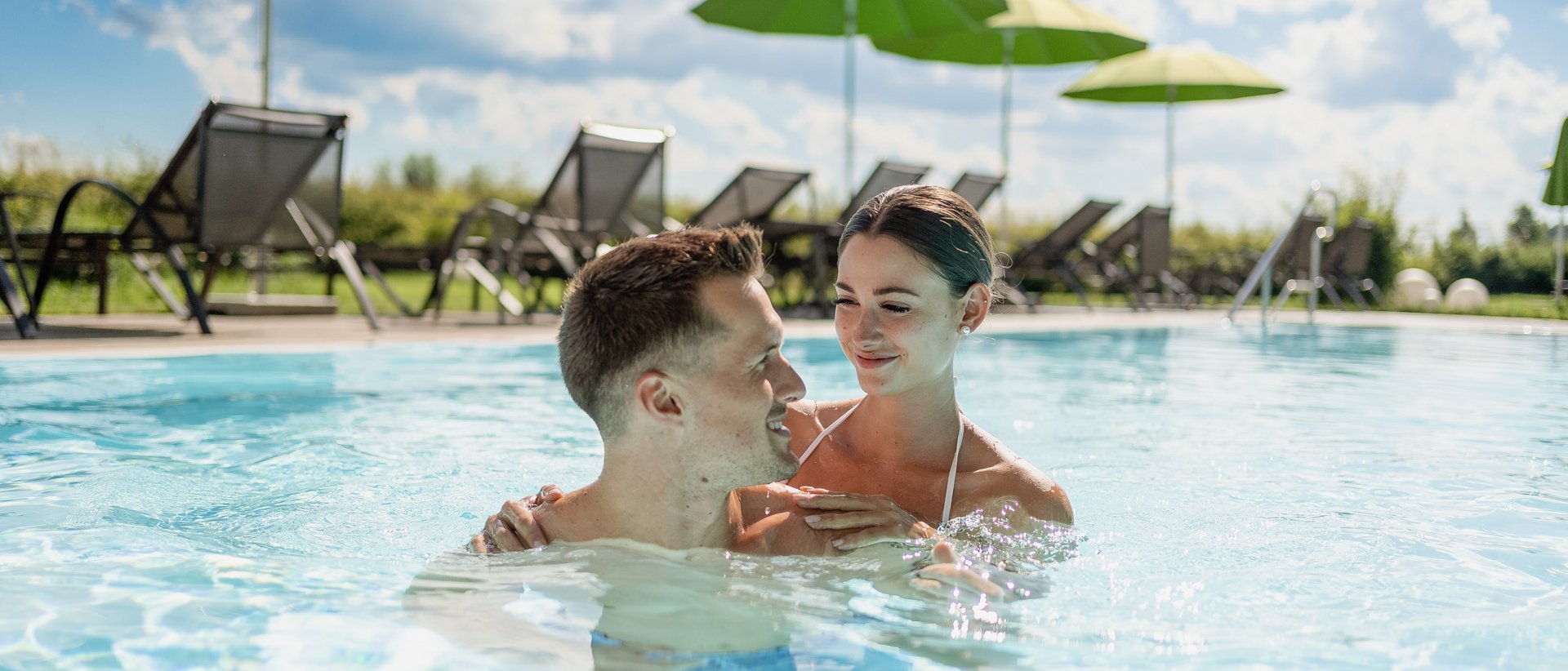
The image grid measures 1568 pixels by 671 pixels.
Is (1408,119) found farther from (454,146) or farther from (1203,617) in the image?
(1203,617)

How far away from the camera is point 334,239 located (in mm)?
8016

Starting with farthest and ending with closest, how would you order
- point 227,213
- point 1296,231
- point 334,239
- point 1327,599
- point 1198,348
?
point 1296,231 → point 1198,348 → point 334,239 → point 227,213 → point 1327,599

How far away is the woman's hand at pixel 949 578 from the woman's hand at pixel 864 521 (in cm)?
7

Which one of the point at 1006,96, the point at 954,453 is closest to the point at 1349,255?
the point at 1006,96

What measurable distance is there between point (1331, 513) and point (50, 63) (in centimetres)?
2276

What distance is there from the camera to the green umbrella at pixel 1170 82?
1596cm

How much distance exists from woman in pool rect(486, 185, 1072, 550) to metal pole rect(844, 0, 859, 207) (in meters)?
10.3

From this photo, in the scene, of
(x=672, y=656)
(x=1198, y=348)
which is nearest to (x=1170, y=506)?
(x=672, y=656)

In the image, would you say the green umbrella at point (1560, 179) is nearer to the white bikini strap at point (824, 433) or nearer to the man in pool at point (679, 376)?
the white bikini strap at point (824, 433)

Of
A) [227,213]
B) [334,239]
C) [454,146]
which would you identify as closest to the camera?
[227,213]

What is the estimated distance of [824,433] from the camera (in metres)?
2.65

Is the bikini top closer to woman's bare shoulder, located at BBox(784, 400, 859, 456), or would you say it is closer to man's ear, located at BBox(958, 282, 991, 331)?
woman's bare shoulder, located at BBox(784, 400, 859, 456)

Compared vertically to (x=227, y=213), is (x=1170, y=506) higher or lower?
lower

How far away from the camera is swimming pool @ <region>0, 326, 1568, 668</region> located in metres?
1.97
